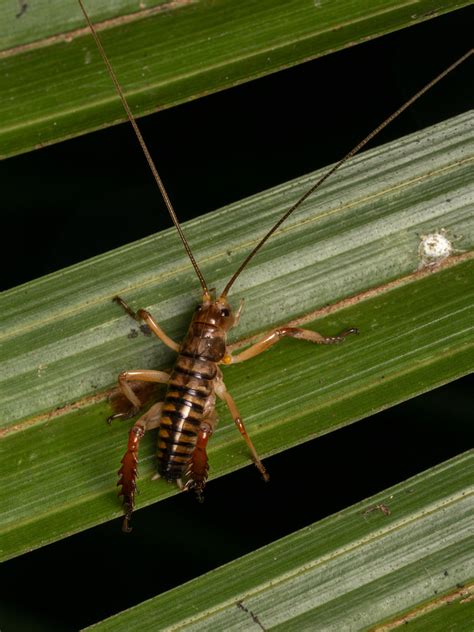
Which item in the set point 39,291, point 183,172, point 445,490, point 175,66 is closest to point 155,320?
point 39,291

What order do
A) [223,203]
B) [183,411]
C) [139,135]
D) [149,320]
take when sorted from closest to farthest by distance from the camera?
1. [139,135]
2. [183,411]
3. [149,320]
4. [223,203]

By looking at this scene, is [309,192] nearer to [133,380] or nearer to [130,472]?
[133,380]

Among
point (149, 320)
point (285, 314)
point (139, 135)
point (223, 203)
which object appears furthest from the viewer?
point (223, 203)

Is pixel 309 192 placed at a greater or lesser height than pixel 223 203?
lesser

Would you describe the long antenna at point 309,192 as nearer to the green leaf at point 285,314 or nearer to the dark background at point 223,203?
the green leaf at point 285,314

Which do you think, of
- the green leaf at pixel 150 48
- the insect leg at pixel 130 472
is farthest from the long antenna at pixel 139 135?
the insect leg at pixel 130 472

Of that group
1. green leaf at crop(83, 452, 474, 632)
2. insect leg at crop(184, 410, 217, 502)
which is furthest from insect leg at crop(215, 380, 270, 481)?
green leaf at crop(83, 452, 474, 632)

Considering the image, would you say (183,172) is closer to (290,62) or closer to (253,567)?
(290,62)

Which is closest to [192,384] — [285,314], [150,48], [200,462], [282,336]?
[200,462]
